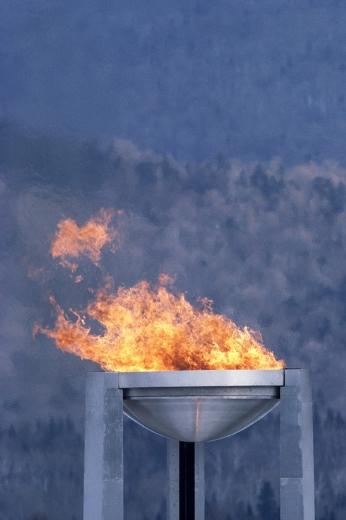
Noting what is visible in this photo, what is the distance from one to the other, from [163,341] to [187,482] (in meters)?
7.73

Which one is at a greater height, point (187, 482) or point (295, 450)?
point (295, 450)

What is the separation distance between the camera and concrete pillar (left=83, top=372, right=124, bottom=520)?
48.2m

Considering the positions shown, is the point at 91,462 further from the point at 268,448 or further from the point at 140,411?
the point at 268,448

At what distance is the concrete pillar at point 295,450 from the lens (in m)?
47.1

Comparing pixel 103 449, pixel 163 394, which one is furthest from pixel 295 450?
pixel 103 449

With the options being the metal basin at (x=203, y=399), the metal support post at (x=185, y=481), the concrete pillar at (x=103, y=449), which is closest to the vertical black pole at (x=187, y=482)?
the metal support post at (x=185, y=481)

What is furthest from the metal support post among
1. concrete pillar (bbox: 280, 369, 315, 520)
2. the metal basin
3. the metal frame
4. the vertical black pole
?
concrete pillar (bbox: 280, 369, 315, 520)

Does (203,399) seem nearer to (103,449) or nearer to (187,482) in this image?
(103,449)

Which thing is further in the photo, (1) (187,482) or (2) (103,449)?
(1) (187,482)

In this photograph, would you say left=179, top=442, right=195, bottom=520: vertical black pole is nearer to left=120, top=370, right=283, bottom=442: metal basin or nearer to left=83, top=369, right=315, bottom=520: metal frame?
left=120, top=370, right=283, bottom=442: metal basin

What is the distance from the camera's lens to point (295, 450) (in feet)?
156

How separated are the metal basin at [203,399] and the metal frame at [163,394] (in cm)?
4

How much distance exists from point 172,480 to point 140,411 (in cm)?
851

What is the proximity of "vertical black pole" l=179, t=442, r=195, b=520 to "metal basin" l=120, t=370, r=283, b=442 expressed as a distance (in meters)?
5.66
